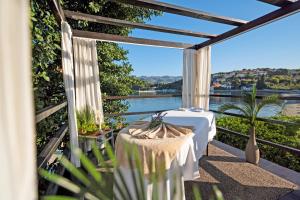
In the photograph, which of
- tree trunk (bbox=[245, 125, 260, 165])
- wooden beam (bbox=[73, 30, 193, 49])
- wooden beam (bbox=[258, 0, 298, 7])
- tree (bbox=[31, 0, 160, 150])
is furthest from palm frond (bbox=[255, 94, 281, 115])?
tree (bbox=[31, 0, 160, 150])

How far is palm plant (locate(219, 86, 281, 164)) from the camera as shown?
3109mm

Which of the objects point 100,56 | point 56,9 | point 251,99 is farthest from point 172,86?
point 56,9

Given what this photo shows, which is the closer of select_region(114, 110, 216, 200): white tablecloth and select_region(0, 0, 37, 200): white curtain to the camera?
select_region(0, 0, 37, 200): white curtain

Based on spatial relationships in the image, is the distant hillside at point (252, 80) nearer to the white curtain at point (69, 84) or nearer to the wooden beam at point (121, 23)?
the wooden beam at point (121, 23)

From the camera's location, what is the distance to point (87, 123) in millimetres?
3408

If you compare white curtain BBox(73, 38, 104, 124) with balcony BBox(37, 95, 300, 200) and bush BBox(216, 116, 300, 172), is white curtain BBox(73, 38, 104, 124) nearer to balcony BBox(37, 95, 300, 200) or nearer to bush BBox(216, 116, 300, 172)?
balcony BBox(37, 95, 300, 200)

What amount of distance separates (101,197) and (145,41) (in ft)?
12.5

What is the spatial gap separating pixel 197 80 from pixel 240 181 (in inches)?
105

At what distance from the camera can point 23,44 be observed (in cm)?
54

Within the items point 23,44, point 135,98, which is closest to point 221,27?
point 135,98

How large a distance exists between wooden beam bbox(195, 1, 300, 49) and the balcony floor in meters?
2.13

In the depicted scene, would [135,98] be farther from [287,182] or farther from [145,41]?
[287,182]

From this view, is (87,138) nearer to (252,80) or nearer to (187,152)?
(187,152)

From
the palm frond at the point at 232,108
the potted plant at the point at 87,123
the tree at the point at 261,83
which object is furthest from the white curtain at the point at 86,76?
the tree at the point at 261,83
